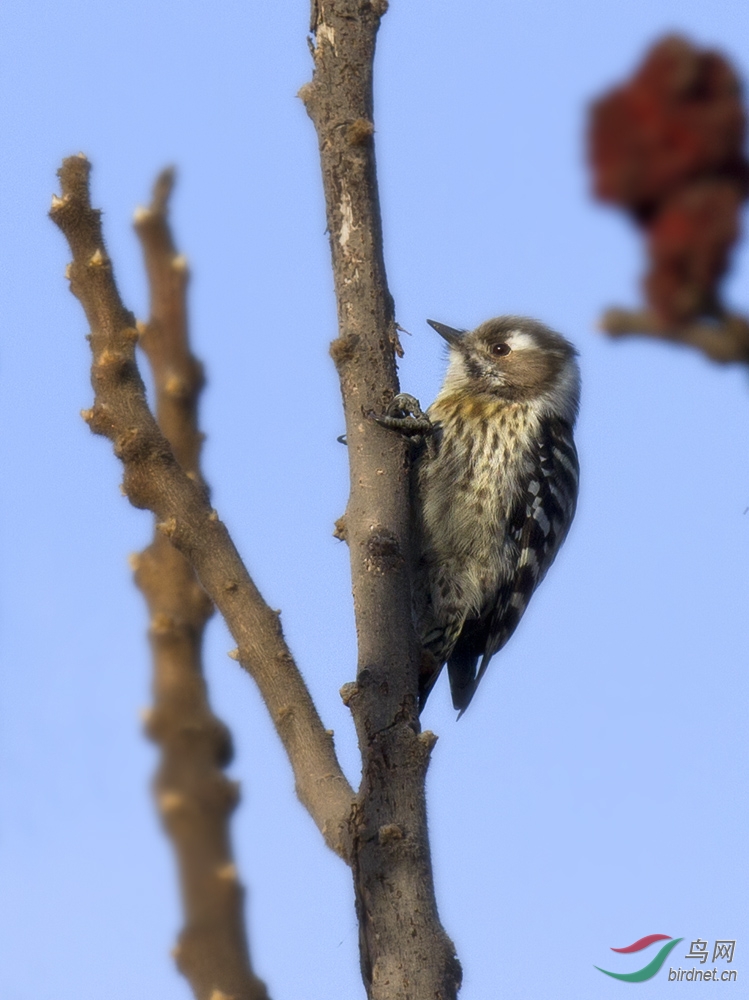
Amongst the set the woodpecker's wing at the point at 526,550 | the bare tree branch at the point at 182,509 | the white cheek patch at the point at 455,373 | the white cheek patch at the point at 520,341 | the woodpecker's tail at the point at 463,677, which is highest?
the white cheek patch at the point at 520,341

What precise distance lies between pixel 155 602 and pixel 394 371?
1.88 metres

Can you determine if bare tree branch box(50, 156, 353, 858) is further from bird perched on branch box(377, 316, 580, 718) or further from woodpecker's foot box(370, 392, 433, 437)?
bird perched on branch box(377, 316, 580, 718)

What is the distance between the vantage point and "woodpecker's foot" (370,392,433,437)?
128 inches

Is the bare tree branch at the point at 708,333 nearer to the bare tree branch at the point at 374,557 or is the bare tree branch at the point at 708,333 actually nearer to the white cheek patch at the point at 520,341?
the bare tree branch at the point at 374,557

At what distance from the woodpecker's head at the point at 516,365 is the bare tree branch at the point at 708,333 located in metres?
4.82

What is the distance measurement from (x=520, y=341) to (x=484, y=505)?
3.57 ft

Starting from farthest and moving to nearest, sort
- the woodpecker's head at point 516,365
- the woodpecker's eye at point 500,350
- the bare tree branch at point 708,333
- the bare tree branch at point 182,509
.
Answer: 1. the woodpecker's eye at point 500,350
2. the woodpecker's head at point 516,365
3. the bare tree branch at point 182,509
4. the bare tree branch at point 708,333

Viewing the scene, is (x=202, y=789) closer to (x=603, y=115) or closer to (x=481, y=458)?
(x=603, y=115)

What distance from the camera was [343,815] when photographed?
8.09 ft

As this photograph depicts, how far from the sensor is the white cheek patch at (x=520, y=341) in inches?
227

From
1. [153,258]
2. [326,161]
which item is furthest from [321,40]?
[153,258]

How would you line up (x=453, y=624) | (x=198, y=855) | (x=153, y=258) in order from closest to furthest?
(x=198, y=855) < (x=153, y=258) < (x=453, y=624)

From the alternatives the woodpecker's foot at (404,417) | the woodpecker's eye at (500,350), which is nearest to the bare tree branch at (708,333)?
the woodpecker's foot at (404,417)

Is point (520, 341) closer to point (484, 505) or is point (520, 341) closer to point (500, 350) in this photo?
point (500, 350)
